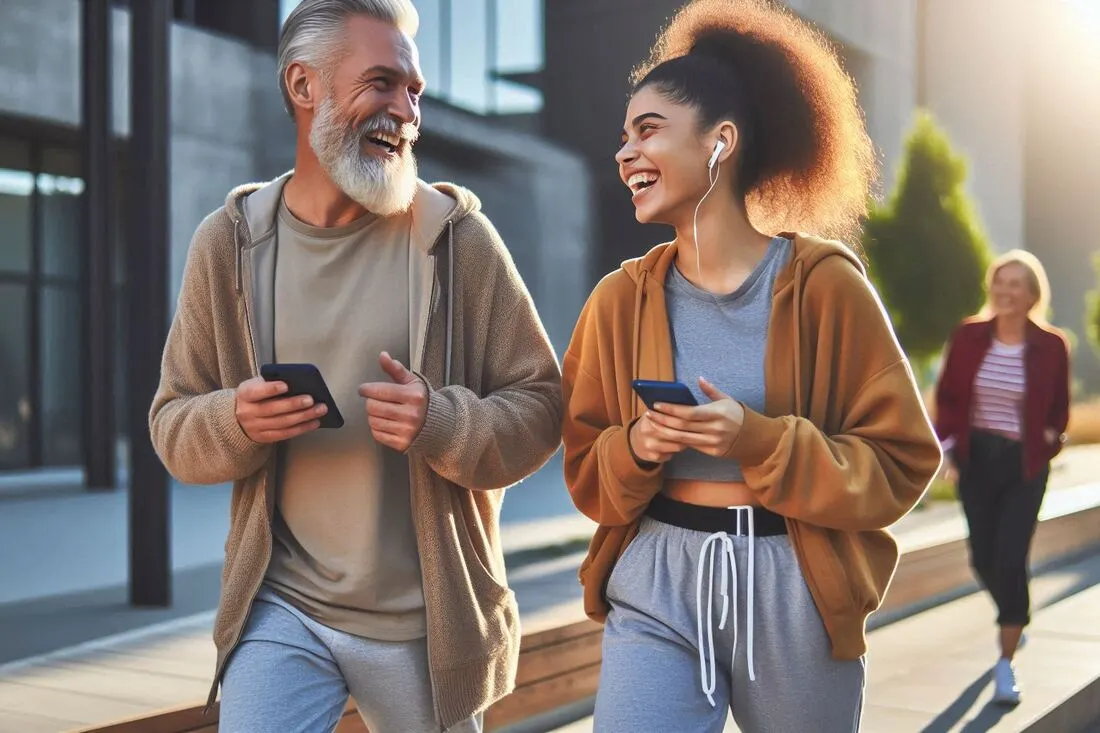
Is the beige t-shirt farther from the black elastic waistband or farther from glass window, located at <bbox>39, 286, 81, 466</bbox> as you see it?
glass window, located at <bbox>39, 286, 81, 466</bbox>

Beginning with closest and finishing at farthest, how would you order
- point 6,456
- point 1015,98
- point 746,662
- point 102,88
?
point 746,662 → point 102,88 → point 6,456 → point 1015,98

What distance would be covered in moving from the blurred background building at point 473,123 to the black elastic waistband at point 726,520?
4910 mm

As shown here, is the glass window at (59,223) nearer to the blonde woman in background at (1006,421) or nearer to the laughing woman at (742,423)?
the blonde woman in background at (1006,421)

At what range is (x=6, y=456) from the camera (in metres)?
16.2

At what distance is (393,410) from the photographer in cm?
247

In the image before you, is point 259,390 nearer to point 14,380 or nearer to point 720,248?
point 720,248

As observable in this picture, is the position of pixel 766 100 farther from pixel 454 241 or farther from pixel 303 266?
pixel 303 266

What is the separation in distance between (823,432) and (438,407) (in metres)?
0.73

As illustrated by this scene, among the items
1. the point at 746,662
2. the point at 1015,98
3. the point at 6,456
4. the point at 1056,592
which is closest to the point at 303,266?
the point at 746,662

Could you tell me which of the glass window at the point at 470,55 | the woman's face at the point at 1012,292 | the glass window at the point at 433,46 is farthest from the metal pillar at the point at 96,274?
the woman's face at the point at 1012,292

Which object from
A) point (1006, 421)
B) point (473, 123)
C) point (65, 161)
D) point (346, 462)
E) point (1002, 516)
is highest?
point (473, 123)

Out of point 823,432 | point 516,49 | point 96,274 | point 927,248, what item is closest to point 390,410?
point 823,432

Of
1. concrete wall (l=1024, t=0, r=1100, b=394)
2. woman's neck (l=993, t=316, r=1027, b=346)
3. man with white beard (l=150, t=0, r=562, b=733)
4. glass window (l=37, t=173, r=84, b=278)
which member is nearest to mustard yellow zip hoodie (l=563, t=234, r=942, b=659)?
man with white beard (l=150, t=0, r=562, b=733)

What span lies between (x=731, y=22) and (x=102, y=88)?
36.7 feet
